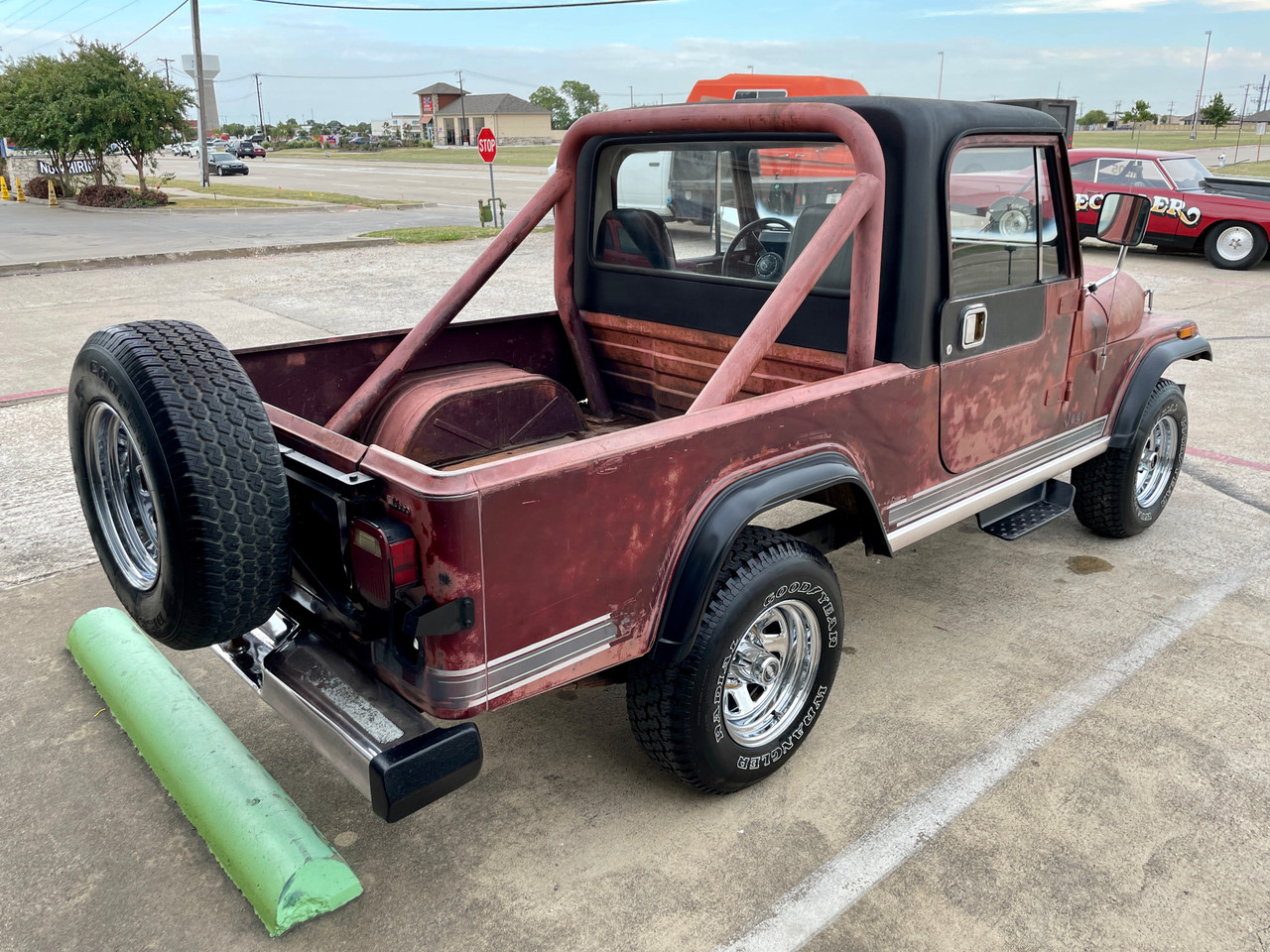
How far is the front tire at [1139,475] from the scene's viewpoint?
4.42 metres

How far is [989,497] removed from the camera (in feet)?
12.0

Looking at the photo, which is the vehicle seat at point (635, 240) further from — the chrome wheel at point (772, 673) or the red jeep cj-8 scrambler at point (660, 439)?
the chrome wheel at point (772, 673)

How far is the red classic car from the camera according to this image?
13.4 m

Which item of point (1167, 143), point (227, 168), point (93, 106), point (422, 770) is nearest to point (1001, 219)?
point (422, 770)

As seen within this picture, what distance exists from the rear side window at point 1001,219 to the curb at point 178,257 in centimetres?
1435

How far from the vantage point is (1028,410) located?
148 inches

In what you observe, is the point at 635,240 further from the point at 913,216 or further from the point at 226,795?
the point at 226,795

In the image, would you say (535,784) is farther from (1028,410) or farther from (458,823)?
(1028,410)

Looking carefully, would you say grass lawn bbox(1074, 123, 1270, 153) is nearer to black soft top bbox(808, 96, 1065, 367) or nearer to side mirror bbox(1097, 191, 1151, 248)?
side mirror bbox(1097, 191, 1151, 248)

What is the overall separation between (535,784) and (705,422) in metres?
1.32

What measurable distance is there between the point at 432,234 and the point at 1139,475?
14686 millimetres

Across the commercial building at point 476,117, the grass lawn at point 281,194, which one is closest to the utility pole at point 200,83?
the grass lawn at point 281,194

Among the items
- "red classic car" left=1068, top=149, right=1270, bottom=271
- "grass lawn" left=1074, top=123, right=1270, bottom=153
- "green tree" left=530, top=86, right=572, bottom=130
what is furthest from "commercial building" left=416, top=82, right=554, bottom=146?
"red classic car" left=1068, top=149, right=1270, bottom=271

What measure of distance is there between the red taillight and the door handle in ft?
6.73
